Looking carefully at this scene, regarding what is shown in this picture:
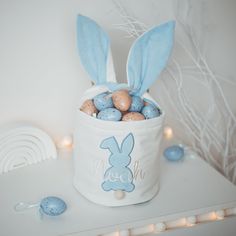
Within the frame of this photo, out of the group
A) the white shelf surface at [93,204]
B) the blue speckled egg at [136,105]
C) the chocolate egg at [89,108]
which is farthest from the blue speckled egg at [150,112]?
the white shelf surface at [93,204]

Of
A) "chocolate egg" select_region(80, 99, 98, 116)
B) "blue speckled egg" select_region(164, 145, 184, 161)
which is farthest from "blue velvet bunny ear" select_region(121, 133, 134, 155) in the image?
"blue speckled egg" select_region(164, 145, 184, 161)

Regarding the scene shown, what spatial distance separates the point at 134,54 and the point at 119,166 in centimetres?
29

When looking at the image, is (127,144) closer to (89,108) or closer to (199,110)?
→ (89,108)

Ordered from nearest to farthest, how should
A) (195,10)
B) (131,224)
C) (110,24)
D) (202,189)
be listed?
(131,224) < (202,189) < (110,24) < (195,10)

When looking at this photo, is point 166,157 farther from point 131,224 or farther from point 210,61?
point 210,61

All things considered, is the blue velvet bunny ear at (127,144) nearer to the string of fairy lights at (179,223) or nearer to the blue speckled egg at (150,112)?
the blue speckled egg at (150,112)

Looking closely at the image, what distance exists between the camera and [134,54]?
79 centimetres

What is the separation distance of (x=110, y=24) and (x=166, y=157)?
0.46m

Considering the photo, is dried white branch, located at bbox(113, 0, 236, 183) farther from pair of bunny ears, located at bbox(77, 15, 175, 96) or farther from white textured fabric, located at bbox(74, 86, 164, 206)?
white textured fabric, located at bbox(74, 86, 164, 206)

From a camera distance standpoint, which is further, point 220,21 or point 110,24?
point 220,21

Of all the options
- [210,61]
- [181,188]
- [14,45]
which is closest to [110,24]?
[14,45]

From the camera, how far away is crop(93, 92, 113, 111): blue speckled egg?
76 centimetres

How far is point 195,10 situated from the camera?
1.08 metres

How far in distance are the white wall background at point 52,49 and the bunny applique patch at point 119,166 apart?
334 mm
